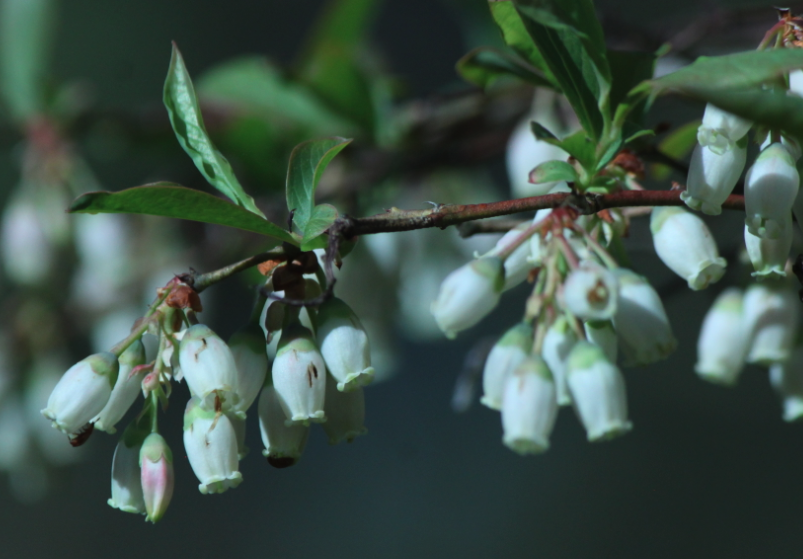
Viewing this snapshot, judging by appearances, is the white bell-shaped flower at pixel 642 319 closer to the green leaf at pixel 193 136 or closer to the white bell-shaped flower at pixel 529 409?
the white bell-shaped flower at pixel 529 409

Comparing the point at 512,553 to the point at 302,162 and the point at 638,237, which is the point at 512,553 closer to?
the point at 638,237

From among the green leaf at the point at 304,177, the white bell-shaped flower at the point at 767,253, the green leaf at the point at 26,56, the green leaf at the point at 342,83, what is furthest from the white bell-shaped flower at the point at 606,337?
the green leaf at the point at 26,56

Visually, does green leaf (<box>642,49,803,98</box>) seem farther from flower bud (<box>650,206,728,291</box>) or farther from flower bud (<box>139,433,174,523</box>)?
flower bud (<box>139,433,174,523</box>)

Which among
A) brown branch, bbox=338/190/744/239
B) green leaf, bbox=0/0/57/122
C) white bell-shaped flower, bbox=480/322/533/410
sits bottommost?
white bell-shaped flower, bbox=480/322/533/410

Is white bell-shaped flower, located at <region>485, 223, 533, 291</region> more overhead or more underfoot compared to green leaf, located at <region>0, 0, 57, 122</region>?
more underfoot

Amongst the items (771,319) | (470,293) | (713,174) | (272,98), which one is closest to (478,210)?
(470,293)

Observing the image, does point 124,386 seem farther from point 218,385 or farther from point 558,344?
point 558,344

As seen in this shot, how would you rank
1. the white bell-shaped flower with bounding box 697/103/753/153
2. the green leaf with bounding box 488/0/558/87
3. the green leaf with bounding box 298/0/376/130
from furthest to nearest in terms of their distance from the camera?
the green leaf with bounding box 298/0/376/130
the green leaf with bounding box 488/0/558/87
the white bell-shaped flower with bounding box 697/103/753/153

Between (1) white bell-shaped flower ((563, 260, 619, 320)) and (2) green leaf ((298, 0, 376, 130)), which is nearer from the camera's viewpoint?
(1) white bell-shaped flower ((563, 260, 619, 320))

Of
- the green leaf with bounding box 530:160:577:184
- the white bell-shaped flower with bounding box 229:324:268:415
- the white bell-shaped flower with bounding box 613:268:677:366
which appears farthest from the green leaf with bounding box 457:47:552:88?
the white bell-shaped flower with bounding box 229:324:268:415
